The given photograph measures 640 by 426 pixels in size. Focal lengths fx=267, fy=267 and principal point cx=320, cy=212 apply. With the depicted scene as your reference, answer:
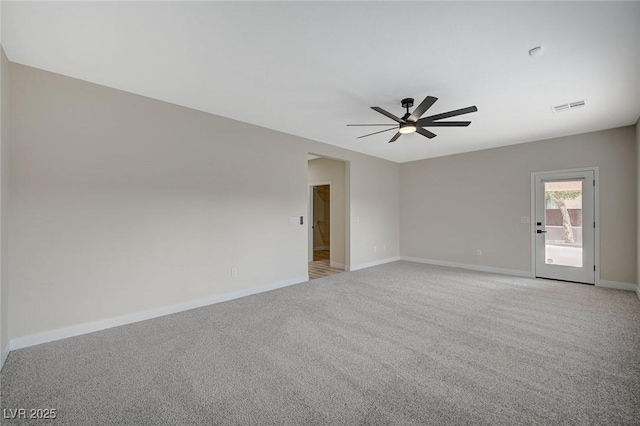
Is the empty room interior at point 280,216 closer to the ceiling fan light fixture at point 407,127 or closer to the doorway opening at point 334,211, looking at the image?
the ceiling fan light fixture at point 407,127

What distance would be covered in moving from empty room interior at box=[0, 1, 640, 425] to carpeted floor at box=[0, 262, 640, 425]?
2cm

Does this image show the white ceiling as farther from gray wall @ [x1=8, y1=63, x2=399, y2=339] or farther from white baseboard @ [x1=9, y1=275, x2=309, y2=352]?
white baseboard @ [x1=9, y1=275, x2=309, y2=352]

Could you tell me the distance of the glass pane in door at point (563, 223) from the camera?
4879mm

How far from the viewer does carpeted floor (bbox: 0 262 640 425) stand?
5.72ft

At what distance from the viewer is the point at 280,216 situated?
4723 millimetres

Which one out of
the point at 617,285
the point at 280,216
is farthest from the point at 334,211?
the point at 617,285

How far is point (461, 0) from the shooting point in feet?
5.98

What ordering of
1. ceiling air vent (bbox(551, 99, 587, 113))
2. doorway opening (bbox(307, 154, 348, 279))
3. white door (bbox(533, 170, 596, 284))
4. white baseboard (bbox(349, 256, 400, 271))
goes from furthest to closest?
doorway opening (bbox(307, 154, 348, 279)) < white baseboard (bbox(349, 256, 400, 271)) < white door (bbox(533, 170, 596, 284)) < ceiling air vent (bbox(551, 99, 587, 113))

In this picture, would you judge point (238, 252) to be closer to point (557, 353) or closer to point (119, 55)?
point (119, 55)

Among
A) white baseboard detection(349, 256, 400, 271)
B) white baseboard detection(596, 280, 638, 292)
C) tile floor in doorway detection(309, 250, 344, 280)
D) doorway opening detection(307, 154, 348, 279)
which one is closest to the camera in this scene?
white baseboard detection(596, 280, 638, 292)

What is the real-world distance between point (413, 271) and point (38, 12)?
6334 mm

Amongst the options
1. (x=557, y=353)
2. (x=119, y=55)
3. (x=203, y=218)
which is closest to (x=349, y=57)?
(x=119, y=55)

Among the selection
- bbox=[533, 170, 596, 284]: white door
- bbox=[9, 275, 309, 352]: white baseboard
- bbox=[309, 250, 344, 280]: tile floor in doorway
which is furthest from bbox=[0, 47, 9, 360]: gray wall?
bbox=[533, 170, 596, 284]: white door

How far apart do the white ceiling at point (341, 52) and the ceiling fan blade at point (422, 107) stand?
270 millimetres
